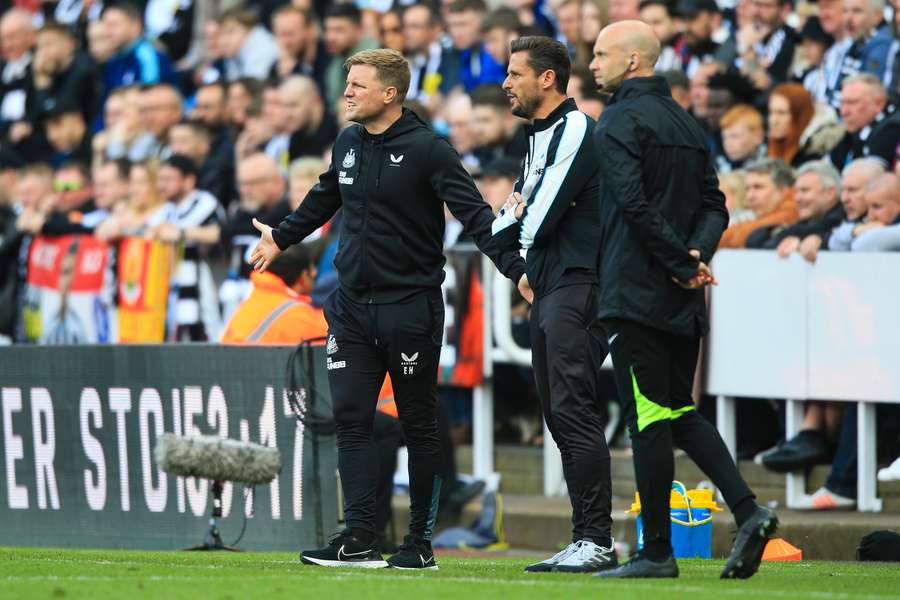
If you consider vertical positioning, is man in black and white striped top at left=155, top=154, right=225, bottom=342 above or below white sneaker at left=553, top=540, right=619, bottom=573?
above

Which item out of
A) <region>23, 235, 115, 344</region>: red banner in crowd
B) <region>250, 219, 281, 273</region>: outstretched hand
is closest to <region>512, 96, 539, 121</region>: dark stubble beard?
<region>250, 219, 281, 273</region>: outstretched hand

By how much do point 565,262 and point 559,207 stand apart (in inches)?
9.9

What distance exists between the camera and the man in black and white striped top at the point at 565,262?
8211 millimetres

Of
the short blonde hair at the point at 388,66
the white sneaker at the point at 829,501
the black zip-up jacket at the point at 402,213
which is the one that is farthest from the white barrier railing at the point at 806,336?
the short blonde hair at the point at 388,66

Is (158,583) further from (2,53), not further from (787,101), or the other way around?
(2,53)

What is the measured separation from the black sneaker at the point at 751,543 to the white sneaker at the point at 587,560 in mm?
646

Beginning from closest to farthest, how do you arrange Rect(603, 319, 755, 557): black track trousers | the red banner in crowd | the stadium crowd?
Rect(603, 319, 755, 557): black track trousers → the stadium crowd → the red banner in crowd

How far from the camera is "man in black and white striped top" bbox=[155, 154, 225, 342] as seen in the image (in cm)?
1569

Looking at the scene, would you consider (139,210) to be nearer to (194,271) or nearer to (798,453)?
(194,271)

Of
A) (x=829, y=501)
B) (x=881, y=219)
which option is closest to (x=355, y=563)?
(x=829, y=501)

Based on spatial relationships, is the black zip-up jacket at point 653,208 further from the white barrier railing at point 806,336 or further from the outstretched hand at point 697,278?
the white barrier railing at point 806,336

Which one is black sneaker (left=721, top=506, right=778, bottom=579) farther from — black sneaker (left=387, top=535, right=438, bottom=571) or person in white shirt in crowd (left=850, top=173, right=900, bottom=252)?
person in white shirt in crowd (left=850, top=173, right=900, bottom=252)

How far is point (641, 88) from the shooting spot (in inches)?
307

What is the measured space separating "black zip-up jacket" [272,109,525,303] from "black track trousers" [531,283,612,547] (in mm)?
282
